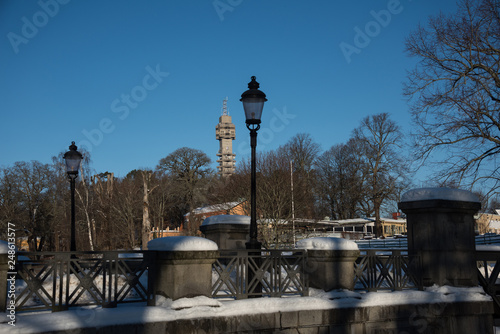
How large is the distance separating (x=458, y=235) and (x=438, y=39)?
435 inches

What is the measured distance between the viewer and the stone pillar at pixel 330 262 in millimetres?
8477

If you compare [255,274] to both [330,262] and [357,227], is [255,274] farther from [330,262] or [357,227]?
[357,227]

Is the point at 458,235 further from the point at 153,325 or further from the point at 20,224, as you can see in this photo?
the point at 20,224

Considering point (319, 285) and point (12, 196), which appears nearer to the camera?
point (319, 285)

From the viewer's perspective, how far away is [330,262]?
8539mm

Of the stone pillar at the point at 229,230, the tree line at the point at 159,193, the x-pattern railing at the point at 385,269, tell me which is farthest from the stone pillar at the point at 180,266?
the tree line at the point at 159,193

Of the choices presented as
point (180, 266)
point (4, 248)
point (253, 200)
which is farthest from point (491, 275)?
point (4, 248)

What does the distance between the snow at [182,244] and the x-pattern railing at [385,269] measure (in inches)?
132

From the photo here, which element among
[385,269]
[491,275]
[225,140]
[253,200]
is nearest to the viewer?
[253,200]

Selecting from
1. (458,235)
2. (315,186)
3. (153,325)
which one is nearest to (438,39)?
(458,235)

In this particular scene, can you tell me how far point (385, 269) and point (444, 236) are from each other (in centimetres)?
172

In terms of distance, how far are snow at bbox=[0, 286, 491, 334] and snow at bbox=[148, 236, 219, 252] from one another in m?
→ 0.77

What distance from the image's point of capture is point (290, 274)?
8.35 meters

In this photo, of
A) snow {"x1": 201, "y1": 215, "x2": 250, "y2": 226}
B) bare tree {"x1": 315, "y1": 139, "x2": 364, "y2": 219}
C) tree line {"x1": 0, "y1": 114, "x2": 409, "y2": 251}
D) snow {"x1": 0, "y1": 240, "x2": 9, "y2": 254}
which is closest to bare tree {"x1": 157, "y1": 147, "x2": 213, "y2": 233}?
tree line {"x1": 0, "y1": 114, "x2": 409, "y2": 251}
